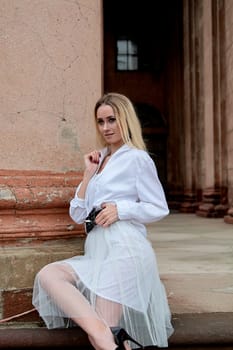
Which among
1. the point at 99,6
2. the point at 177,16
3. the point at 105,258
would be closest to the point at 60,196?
the point at 105,258

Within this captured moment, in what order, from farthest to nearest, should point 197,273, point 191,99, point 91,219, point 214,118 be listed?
point 191,99 < point 214,118 < point 197,273 < point 91,219

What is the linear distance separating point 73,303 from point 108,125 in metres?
0.94

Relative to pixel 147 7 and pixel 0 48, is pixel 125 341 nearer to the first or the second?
pixel 0 48

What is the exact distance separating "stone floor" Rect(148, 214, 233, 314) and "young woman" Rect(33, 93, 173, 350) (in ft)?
1.37

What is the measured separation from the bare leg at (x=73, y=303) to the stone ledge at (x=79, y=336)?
22 centimetres

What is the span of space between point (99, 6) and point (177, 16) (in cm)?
1412

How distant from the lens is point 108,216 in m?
2.28

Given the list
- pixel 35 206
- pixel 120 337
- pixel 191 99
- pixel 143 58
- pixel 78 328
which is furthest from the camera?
pixel 143 58

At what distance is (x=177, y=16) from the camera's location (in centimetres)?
1609

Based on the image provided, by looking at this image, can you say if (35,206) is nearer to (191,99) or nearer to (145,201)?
(145,201)

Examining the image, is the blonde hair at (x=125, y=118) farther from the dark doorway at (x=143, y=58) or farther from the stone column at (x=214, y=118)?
the dark doorway at (x=143, y=58)

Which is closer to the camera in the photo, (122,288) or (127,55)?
(122,288)

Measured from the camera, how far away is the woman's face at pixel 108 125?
2.46m

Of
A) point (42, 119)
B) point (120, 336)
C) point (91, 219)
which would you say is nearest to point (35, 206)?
point (91, 219)
